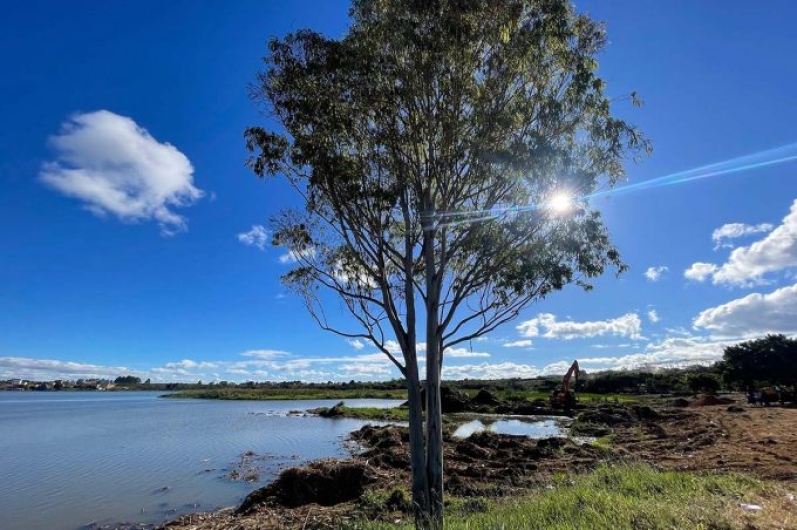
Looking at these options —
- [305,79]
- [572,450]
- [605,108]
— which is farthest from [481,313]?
[572,450]

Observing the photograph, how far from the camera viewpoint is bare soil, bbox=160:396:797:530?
14.7m

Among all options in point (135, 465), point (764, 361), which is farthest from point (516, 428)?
point (764, 361)

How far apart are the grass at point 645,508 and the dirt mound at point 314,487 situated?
4.93 meters

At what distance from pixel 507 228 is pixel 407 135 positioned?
365cm

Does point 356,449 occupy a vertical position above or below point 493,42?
below

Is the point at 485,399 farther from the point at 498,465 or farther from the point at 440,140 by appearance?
the point at 440,140

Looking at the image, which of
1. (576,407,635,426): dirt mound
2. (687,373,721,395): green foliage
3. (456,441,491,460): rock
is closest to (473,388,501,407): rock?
(576,407,635,426): dirt mound

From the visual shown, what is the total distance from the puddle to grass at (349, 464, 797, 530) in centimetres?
2373

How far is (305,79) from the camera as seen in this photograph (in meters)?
13.0

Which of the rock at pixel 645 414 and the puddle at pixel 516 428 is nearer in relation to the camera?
the puddle at pixel 516 428

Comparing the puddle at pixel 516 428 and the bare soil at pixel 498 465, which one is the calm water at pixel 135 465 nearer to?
the bare soil at pixel 498 465

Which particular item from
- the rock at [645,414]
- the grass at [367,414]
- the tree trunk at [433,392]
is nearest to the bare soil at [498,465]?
the tree trunk at [433,392]

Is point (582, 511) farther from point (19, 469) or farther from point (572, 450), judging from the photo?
point (19, 469)

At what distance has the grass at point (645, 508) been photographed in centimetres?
769
